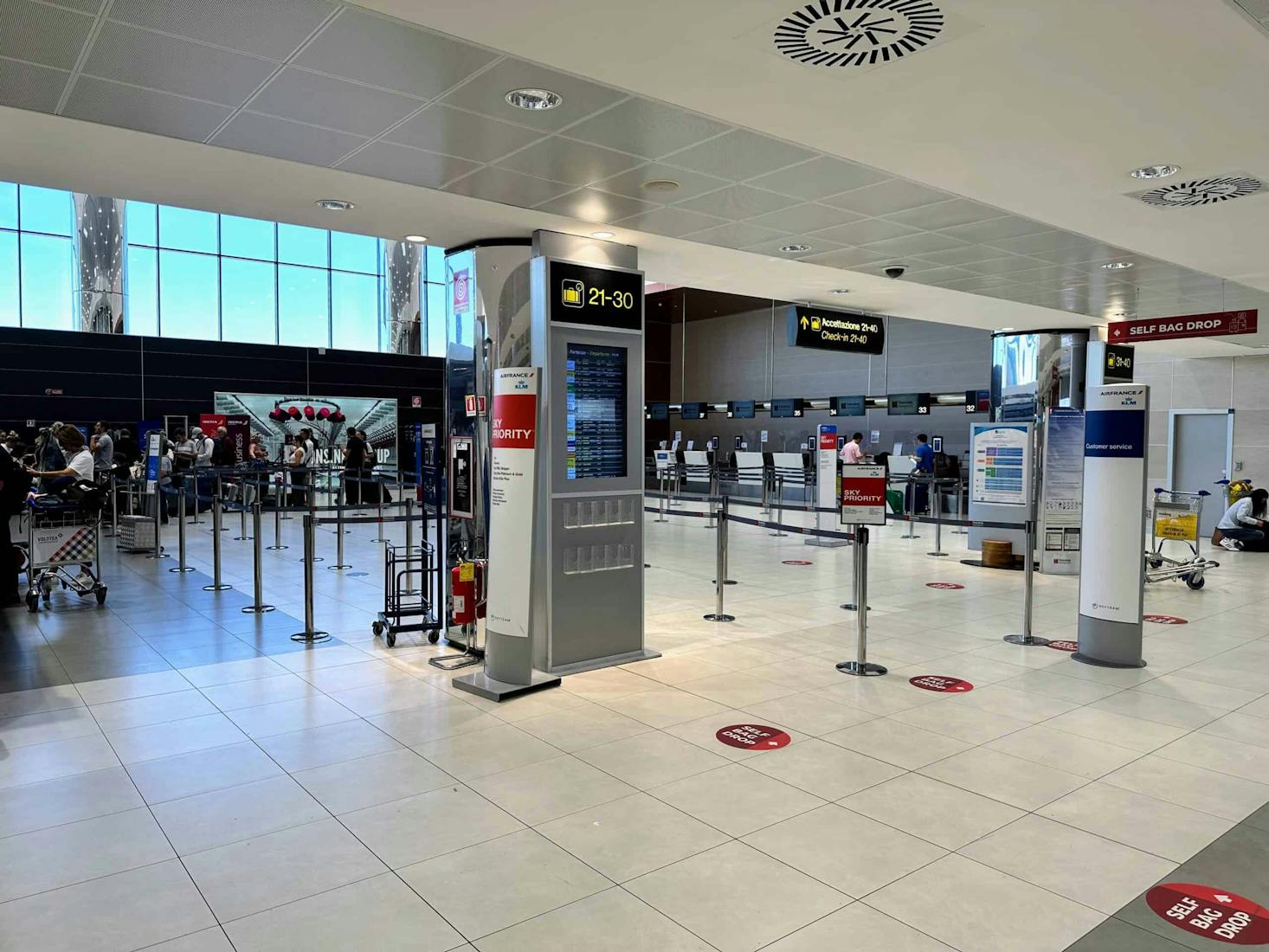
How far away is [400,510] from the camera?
16.9 metres

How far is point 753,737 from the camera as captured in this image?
443 cm

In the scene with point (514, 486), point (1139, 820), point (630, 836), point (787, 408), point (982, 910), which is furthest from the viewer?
point (787, 408)

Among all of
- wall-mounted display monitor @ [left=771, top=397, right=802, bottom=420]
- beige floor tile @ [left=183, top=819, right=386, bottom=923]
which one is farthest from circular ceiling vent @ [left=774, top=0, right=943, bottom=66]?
wall-mounted display monitor @ [left=771, top=397, right=802, bottom=420]

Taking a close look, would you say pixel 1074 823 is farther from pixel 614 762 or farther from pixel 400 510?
pixel 400 510

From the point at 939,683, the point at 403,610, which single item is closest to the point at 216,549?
the point at 403,610

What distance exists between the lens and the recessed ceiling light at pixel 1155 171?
4.80 m

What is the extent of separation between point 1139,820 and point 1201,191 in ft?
12.8

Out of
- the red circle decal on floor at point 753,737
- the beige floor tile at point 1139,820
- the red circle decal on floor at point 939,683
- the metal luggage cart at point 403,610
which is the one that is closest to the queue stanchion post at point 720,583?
the red circle decal on floor at point 939,683

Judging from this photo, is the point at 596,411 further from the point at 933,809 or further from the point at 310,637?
the point at 933,809

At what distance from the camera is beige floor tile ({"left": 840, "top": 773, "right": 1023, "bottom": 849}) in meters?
3.34

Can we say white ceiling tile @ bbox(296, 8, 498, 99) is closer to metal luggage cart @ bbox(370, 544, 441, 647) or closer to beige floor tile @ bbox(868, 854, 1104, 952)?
beige floor tile @ bbox(868, 854, 1104, 952)

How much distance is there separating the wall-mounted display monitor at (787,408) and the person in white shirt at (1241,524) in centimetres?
1054

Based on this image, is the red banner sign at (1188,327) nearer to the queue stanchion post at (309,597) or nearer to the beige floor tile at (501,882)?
the queue stanchion post at (309,597)

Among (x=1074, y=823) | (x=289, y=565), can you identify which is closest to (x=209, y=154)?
(x=1074, y=823)
